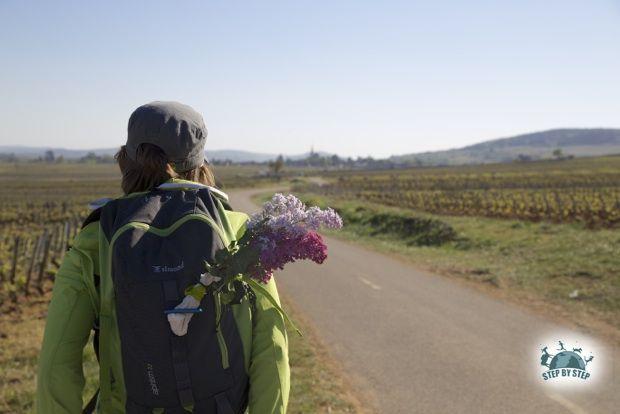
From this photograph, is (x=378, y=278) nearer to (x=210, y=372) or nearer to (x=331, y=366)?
(x=331, y=366)

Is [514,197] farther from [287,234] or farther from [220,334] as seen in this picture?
[220,334]

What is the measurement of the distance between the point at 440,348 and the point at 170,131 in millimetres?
5972

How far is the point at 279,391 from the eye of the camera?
178 centimetres

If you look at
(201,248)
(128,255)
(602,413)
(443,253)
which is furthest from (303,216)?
(443,253)

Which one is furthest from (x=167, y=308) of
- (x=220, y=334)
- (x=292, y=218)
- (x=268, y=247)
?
(x=292, y=218)

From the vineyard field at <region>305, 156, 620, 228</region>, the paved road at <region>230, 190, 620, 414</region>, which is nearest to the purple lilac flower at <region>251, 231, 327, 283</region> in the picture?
the paved road at <region>230, 190, 620, 414</region>

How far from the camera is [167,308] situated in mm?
1564

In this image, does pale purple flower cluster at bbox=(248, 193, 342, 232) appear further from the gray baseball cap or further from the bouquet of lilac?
the gray baseball cap

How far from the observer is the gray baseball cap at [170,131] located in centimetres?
177

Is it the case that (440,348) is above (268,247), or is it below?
below

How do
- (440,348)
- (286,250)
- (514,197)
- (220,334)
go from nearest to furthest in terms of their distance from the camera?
(220,334)
(286,250)
(440,348)
(514,197)

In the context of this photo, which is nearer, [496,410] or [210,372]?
[210,372]

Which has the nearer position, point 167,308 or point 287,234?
point 167,308

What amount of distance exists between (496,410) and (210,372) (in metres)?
4.30
